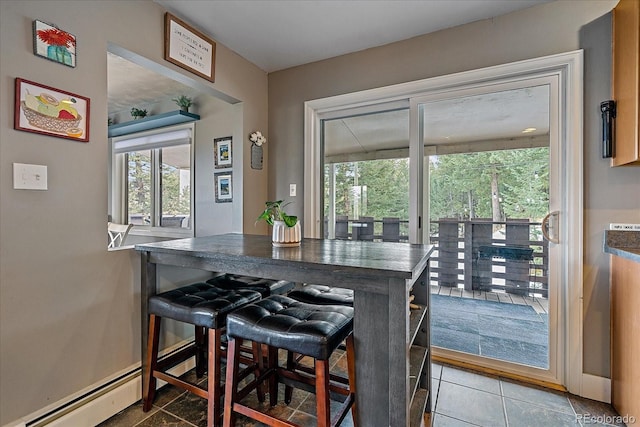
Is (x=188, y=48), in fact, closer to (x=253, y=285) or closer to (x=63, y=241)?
(x=63, y=241)

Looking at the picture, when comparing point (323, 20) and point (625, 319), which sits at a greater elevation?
point (323, 20)

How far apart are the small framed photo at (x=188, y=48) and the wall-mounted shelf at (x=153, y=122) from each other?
106 centimetres

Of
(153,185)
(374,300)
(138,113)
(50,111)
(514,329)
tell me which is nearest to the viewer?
(374,300)

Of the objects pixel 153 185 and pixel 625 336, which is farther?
pixel 153 185

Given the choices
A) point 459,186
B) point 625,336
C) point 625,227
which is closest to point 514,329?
point 625,336

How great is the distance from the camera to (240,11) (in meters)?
2.02

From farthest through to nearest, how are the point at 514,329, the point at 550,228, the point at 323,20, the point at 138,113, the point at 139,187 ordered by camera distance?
the point at 139,187 → the point at 138,113 → the point at 514,329 → the point at 323,20 → the point at 550,228

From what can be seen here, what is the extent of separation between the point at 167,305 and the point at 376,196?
179 cm

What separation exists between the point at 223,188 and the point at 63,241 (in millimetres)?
1638

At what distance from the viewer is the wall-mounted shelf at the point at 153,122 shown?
3.21 metres

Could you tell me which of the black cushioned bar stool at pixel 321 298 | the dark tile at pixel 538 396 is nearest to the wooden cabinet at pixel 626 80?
the dark tile at pixel 538 396

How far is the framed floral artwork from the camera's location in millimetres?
1377

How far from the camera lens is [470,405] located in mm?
1752

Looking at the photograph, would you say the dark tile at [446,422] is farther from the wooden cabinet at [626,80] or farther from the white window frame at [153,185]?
the white window frame at [153,185]
